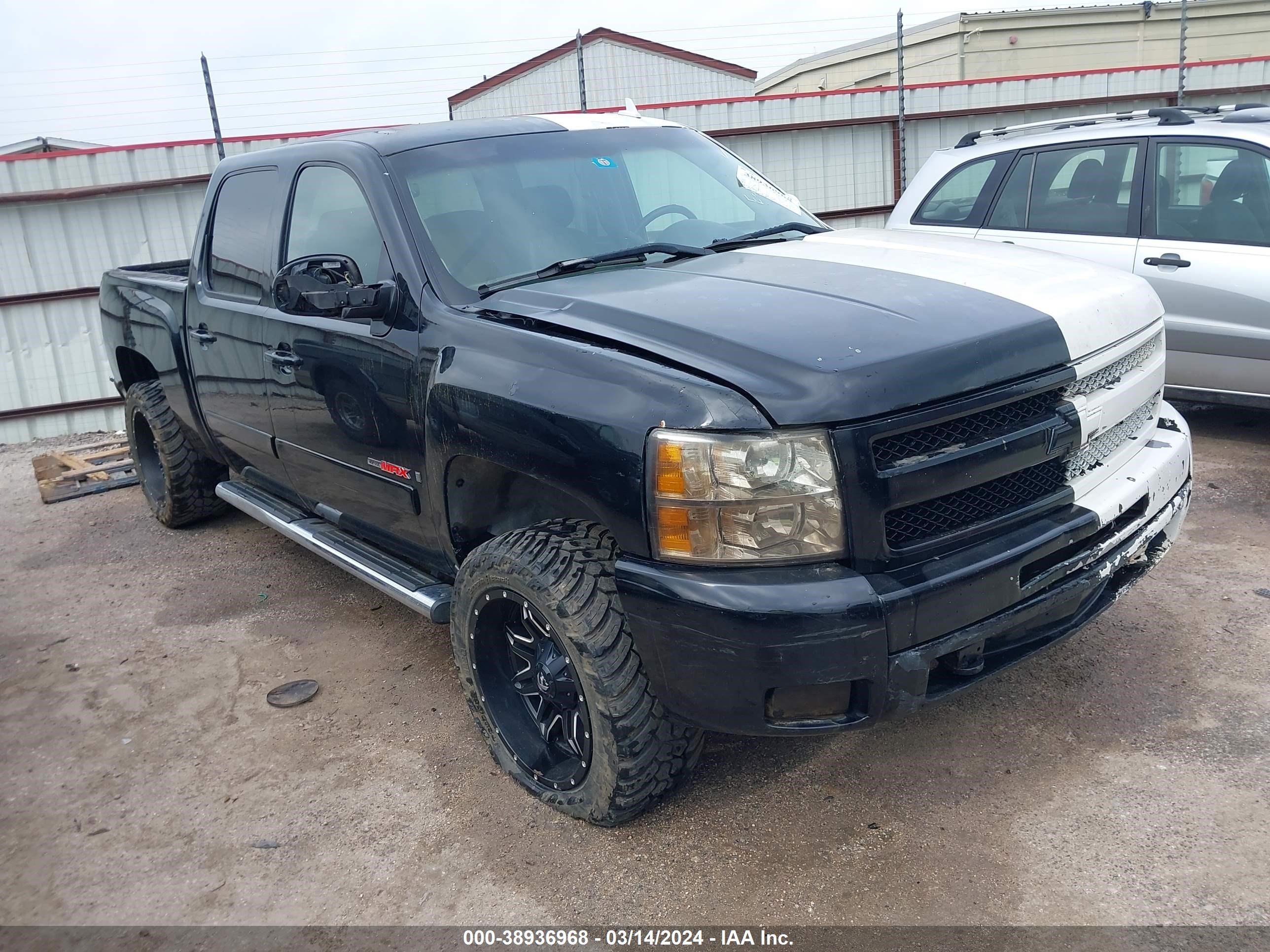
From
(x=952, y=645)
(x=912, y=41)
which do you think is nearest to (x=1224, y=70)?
(x=912, y=41)

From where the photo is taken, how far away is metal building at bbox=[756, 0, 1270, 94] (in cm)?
1933

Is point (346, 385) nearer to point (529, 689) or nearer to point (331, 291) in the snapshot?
point (331, 291)

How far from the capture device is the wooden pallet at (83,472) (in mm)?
6883

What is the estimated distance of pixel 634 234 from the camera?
11.7 feet

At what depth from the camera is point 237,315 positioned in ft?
13.9

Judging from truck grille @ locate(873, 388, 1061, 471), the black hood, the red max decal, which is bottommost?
the red max decal

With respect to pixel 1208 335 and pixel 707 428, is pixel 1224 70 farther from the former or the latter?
pixel 707 428

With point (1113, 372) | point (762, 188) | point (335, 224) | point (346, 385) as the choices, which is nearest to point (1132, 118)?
point (762, 188)

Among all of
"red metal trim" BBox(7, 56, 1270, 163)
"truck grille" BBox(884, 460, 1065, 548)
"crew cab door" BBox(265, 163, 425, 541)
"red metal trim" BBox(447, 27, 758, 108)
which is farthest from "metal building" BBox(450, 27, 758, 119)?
"truck grille" BBox(884, 460, 1065, 548)

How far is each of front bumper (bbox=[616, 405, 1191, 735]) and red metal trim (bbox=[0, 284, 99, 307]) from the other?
8503mm

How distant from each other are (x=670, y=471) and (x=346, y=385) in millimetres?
1580

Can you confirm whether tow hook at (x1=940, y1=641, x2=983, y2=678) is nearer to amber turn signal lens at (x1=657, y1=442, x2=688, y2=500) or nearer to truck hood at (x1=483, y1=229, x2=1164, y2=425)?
truck hood at (x1=483, y1=229, x2=1164, y2=425)

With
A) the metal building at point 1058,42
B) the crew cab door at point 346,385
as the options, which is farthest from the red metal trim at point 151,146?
the metal building at point 1058,42

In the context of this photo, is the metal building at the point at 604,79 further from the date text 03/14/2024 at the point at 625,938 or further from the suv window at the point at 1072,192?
the date text 03/14/2024 at the point at 625,938
